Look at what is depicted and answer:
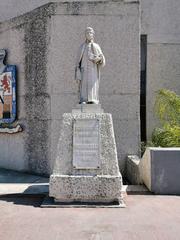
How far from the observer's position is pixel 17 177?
9.30 meters

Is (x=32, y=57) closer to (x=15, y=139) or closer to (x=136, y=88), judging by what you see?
(x=15, y=139)

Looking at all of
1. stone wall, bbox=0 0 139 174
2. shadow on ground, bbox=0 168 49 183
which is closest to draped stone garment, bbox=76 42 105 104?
stone wall, bbox=0 0 139 174

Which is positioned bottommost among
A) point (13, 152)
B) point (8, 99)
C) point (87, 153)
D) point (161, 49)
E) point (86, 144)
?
point (13, 152)

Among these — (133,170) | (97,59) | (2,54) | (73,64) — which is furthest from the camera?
(2,54)

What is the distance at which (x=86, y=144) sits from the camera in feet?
21.9

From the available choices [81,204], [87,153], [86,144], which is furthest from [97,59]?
[81,204]

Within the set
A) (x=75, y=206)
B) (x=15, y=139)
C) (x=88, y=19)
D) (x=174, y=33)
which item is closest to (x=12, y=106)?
(x=15, y=139)

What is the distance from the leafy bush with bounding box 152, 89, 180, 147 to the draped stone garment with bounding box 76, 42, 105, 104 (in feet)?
12.0

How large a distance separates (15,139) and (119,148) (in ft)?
10.1

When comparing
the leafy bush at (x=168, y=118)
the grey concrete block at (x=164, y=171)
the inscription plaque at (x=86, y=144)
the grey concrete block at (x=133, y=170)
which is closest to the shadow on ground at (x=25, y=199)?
the inscription plaque at (x=86, y=144)

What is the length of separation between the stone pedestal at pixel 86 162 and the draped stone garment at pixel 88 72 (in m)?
0.26

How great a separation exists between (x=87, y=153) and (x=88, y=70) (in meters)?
1.66

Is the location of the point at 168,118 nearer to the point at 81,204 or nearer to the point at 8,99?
the point at 8,99

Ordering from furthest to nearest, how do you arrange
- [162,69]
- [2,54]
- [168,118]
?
[162,69] → [168,118] → [2,54]
